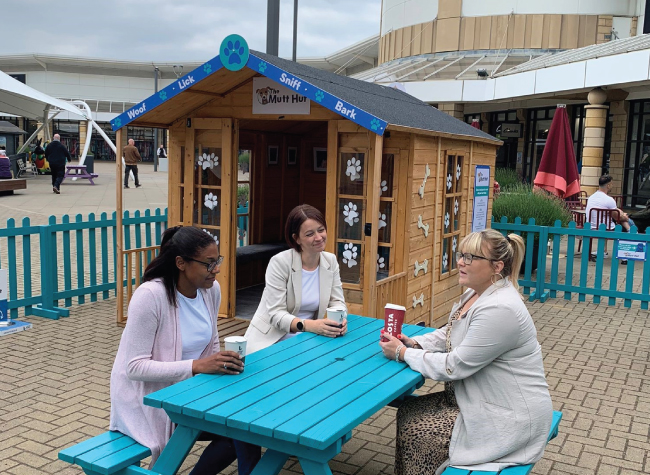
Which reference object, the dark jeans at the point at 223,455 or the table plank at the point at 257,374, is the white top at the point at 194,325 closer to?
the table plank at the point at 257,374

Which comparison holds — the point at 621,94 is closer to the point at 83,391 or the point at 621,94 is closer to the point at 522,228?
the point at 522,228

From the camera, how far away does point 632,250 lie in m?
9.09

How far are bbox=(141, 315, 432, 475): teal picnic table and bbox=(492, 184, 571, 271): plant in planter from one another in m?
7.62

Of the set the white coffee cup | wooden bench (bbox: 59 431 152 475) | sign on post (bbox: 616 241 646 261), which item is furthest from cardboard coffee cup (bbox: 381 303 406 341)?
sign on post (bbox: 616 241 646 261)

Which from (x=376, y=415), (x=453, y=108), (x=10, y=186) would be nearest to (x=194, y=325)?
(x=376, y=415)

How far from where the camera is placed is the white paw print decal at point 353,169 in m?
6.72

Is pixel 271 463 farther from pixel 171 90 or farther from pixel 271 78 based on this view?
pixel 171 90

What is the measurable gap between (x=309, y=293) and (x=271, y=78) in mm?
2542

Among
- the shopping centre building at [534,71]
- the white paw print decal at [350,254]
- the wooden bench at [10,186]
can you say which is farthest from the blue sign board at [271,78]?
the wooden bench at [10,186]

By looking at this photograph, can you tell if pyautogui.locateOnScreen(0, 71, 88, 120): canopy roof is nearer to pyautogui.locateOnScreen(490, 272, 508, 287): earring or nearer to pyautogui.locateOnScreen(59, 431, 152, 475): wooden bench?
pyautogui.locateOnScreen(59, 431, 152, 475): wooden bench

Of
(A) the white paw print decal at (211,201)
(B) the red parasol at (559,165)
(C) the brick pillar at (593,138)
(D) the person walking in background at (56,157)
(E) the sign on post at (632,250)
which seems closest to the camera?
(A) the white paw print decal at (211,201)

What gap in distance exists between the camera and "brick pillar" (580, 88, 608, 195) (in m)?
16.8

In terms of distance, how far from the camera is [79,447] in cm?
302

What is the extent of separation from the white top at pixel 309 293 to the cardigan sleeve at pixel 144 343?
1.31 m
